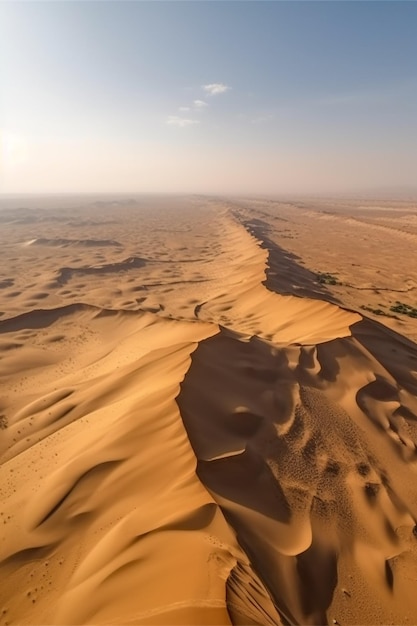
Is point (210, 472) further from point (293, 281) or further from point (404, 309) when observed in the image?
point (293, 281)

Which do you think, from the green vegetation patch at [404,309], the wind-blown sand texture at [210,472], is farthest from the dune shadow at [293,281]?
the wind-blown sand texture at [210,472]

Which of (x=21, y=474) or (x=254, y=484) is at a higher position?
(x=254, y=484)

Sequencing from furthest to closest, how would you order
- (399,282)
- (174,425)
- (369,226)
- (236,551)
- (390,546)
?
(369,226) → (399,282) → (174,425) → (390,546) → (236,551)

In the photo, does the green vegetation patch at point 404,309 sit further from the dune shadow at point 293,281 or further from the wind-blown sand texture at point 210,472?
the dune shadow at point 293,281

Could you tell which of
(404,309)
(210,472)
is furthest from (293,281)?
(210,472)

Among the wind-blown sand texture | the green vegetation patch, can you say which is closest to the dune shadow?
the green vegetation patch

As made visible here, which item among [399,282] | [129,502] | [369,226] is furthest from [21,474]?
[369,226]

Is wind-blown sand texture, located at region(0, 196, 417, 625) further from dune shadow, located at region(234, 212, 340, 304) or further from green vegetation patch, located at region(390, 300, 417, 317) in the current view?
dune shadow, located at region(234, 212, 340, 304)

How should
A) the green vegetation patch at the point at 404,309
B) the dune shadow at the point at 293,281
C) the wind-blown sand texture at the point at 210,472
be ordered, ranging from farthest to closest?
the dune shadow at the point at 293,281 < the green vegetation patch at the point at 404,309 < the wind-blown sand texture at the point at 210,472

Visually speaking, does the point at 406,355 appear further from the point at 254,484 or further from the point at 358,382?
the point at 254,484
